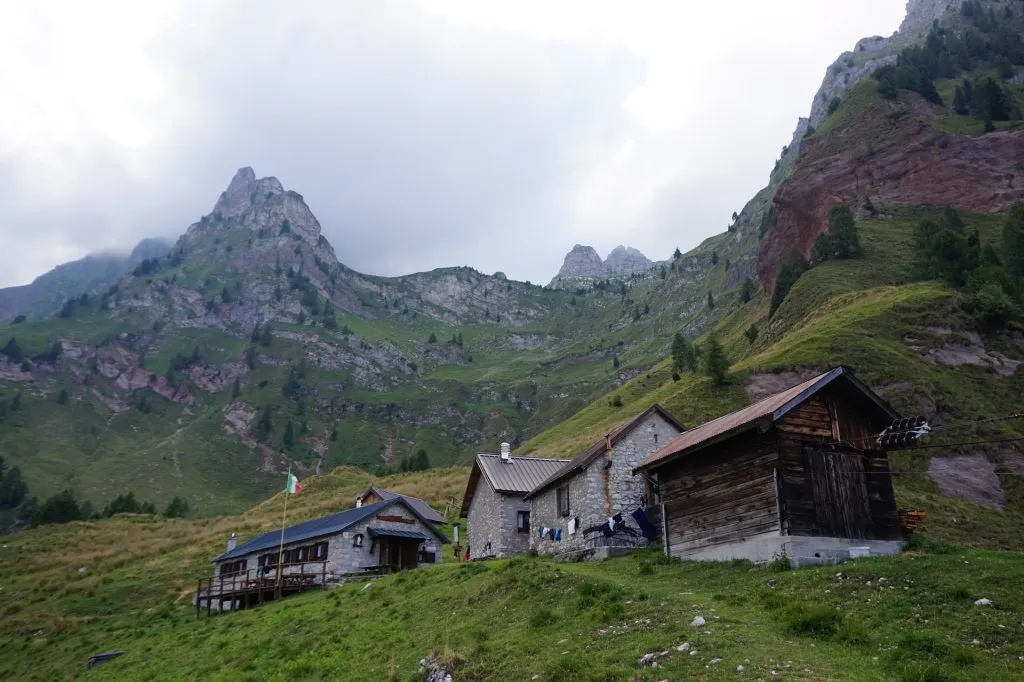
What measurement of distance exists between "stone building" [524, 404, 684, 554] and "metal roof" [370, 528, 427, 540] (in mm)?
11531

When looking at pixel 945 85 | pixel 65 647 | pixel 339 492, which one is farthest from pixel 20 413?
pixel 945 85

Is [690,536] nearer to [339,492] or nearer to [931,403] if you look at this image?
[931,403]

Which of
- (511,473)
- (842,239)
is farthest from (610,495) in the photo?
(842,239)

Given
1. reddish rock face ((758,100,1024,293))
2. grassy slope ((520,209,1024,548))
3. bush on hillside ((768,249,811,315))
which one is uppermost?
reddish rock face ((758,100,1024,293))

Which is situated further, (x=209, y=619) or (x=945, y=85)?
(x=945, y=85)

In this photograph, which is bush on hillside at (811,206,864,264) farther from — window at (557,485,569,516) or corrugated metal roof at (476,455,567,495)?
window at (557,485,569,516)

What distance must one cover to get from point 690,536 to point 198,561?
161 feet

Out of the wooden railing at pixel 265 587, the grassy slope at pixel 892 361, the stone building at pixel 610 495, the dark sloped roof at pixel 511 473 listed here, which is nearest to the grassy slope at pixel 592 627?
the wooden railing at pixel 265 587

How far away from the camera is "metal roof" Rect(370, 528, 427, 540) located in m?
46.9

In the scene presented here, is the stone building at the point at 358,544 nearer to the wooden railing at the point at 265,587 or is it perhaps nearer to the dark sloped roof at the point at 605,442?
the wooden railing at the point at 265,587

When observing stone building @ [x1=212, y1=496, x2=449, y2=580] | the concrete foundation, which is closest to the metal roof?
stone building @ [x1=212, y1=496, x2=449, y2=580]

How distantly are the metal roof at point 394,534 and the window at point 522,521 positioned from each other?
7523 mm

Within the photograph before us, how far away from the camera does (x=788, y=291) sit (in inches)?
3959

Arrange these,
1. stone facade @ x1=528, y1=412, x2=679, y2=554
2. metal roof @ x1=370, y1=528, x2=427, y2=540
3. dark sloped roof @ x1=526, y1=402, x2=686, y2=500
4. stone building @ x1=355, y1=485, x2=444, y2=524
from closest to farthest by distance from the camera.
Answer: stone facade @ x1=528, y1=412, x2=679, y2=554 → dark sloped roof @ x1=526, y1=402, x2=686, y2=500 → metal roof @ x1=370, y1=528, x2=427, y2=540 → stone building @ x1=355, y1=485, x2=444, y2=524
